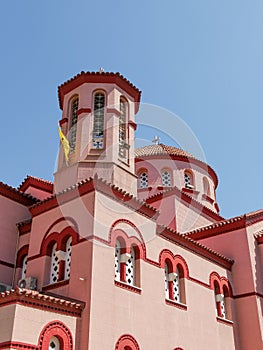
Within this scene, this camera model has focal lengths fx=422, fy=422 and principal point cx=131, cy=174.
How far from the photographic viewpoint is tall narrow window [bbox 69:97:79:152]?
1421 cm

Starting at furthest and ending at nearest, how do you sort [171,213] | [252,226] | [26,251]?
[171,213] < [252,226] < [26,251]

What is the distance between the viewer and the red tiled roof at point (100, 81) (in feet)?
48.8

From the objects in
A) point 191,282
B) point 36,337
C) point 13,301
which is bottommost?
point 36,337

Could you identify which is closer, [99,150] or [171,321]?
[171,321]

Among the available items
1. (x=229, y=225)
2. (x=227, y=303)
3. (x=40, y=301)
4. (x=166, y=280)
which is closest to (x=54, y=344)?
(x=40, y=301)

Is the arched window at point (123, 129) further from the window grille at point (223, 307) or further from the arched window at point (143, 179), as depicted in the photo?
the arched window at point (143, 179)

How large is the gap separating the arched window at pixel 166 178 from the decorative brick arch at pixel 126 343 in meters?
11.1

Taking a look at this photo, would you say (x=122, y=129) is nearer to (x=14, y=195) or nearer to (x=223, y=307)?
(x=14, y=195)

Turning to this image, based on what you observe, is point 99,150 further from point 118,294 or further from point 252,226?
point 252,226

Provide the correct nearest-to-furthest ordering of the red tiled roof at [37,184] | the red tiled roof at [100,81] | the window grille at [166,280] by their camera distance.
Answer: the window grille at [166,280] → the red tiled roof at [100,81] → the red tiled roof at [37,184]

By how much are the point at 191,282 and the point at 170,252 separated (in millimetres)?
1387

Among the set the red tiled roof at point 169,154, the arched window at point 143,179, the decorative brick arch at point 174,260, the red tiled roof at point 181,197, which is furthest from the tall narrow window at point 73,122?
the red tiled roof at point 169,154

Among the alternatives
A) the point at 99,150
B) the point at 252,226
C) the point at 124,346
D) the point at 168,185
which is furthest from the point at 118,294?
the point at 168,185

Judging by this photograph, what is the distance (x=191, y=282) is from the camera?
1395 centimetres
